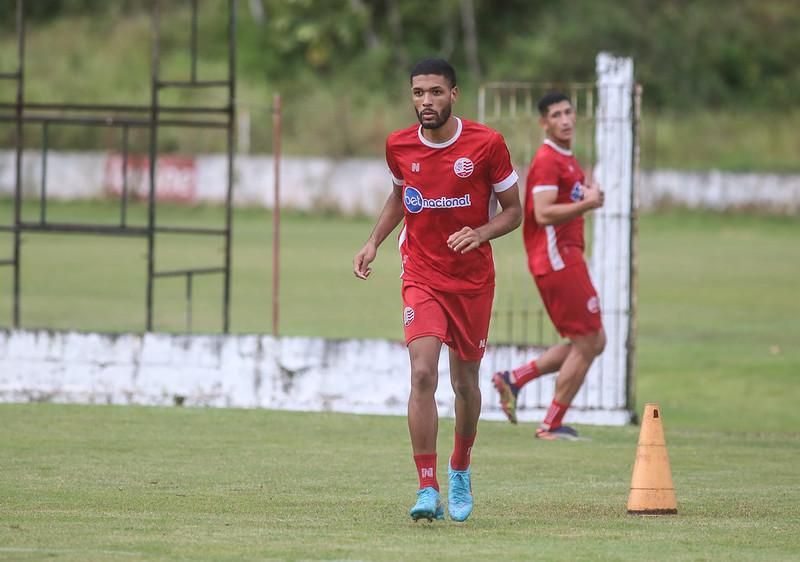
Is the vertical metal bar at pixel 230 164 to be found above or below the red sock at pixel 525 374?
above

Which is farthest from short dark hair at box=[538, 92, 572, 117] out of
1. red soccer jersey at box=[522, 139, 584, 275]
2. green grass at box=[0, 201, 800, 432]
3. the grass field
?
green grass at box=[0, 201, 800, 432]

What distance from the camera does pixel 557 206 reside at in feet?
40.5

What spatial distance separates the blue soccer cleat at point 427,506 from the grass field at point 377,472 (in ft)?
0.23

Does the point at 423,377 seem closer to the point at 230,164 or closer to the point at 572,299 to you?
the point at 572,299

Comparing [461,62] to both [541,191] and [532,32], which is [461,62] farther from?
[541,191]

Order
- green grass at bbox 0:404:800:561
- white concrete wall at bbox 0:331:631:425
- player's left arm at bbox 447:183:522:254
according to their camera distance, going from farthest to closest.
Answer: white concrete wall at bbox 0:331:631:425 → player's left arm at bbox 447:183:522:254 → green grass at bbox 0:404:800:561

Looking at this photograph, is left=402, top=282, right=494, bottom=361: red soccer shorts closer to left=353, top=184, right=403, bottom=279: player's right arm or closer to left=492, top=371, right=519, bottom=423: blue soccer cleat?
left=353, top=184, right=403, bottom=279: player's right arm

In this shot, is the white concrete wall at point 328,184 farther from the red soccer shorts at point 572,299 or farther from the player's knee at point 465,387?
the player's knee at point 465,387

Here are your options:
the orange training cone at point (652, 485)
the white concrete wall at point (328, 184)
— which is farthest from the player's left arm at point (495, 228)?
the white concrete wall at point (328, 184)

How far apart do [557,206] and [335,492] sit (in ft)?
12.7

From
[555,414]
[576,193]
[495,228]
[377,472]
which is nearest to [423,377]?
[495,228]

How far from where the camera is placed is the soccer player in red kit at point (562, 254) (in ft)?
41.0

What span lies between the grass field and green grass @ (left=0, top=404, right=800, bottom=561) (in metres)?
0.02

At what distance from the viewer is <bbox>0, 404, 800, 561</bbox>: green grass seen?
7320mm
